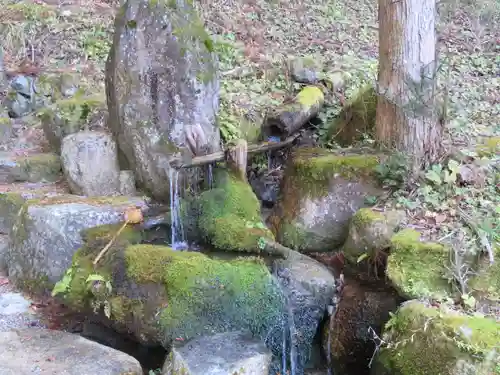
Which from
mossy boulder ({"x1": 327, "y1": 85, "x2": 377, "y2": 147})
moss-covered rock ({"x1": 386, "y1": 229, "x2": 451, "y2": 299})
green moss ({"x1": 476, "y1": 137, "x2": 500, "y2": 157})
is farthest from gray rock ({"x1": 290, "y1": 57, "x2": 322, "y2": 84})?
moss-covered rock ({"x1": 386, "y1": 229, "x2": 451, "y2": 299})

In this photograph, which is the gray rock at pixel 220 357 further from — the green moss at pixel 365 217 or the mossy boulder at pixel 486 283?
the mossy boulder at pixel 486 283

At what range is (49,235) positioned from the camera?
16.9 ft

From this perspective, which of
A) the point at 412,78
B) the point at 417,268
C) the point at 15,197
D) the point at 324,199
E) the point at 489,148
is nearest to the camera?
the point at 417,268

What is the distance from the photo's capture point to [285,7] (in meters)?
12.4

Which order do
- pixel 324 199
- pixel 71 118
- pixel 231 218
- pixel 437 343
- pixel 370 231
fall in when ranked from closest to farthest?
pixel 437 343 → pixel 370 231 → pixel 231 218 → pixel 324 199 → pixel 71 118

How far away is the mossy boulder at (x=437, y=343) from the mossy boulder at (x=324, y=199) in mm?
1609

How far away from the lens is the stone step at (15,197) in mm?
6023

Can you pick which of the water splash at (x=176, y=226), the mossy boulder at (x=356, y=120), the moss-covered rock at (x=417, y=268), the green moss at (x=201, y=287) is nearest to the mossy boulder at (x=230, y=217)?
the water splash at (x=176, y=226)

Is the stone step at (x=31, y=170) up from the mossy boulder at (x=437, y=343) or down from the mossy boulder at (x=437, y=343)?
up

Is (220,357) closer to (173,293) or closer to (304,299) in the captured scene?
(173,293)

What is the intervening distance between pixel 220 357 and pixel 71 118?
415 cm

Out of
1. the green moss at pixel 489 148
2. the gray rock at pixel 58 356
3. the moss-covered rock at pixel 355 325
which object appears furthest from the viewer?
the green moss at pixel 489 148

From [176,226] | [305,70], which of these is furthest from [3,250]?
[305,70]

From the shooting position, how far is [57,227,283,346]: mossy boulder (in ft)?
14.0
